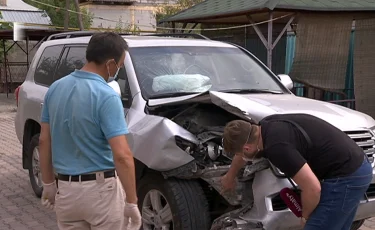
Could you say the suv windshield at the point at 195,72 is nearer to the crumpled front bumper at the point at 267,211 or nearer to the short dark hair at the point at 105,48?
the crumpled front bumper at the point at 267,211

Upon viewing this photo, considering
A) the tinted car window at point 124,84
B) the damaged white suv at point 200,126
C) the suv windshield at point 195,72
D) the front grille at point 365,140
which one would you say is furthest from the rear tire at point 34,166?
the front grille at point 365,140

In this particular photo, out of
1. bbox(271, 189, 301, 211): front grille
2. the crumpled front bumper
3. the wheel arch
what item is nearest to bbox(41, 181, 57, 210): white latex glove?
the crumpled front bumper

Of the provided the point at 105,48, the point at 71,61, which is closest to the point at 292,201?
the point at 105,48

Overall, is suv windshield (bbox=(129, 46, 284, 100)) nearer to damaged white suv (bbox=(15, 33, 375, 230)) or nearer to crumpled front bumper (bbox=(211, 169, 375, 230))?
damaged white suv (bbox=(15, 33, 375, 230))

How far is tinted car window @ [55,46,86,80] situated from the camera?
5.65m

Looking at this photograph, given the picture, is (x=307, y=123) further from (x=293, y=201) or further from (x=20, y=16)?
(x=20, y=16)

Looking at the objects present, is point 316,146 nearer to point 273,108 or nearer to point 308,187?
point 308,187

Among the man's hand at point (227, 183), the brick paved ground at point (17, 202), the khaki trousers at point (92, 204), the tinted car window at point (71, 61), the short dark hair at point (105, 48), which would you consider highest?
the short dark hair at point (105, 48)

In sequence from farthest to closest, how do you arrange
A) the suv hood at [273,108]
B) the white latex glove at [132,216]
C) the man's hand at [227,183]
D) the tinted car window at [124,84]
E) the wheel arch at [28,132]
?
1. the wheel arch at [28,132]
2. the tinted car window at [124,84]
3. the suv hood at [273,108]
4. the man's hand at [227,183]
5. the white latex glove at [132,216]

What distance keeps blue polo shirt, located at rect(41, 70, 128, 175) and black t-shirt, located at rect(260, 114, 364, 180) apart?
889mm

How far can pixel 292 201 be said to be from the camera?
3.43 metres

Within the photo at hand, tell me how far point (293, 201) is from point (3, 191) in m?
4.69

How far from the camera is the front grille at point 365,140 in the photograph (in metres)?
4.05

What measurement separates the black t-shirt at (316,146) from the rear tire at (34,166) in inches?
151
